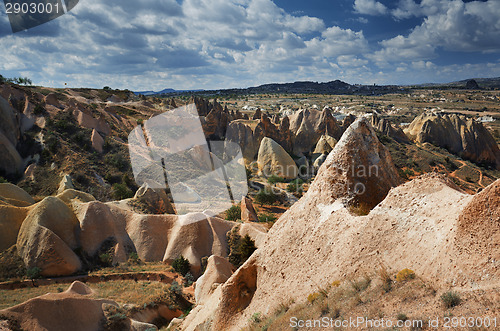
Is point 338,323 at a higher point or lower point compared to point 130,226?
higher

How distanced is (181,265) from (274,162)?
988 inches

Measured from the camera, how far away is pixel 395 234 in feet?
25.9

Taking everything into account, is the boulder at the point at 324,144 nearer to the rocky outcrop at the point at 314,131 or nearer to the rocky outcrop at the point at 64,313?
the rocky outcrop at the point at 314,131

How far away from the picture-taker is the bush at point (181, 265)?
22859 millimetres

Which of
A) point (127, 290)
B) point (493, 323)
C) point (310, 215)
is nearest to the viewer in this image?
point (493, 323)

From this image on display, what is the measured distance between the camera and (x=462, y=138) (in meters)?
54.0

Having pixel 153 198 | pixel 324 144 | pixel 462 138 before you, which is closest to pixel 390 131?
pixel 462 138

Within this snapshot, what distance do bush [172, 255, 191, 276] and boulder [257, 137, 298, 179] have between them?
23.4 meters

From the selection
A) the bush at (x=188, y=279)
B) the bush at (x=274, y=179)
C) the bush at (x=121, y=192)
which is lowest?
the bush at (x=188, y=279)

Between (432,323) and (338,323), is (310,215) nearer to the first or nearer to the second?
(338,323)

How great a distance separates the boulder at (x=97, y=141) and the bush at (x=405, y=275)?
42.0m

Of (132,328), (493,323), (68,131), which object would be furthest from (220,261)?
(68,131)

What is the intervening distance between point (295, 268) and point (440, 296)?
186 inches

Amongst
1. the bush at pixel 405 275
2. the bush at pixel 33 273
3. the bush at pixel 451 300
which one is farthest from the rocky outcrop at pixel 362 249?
the bush at pixel 33 273
